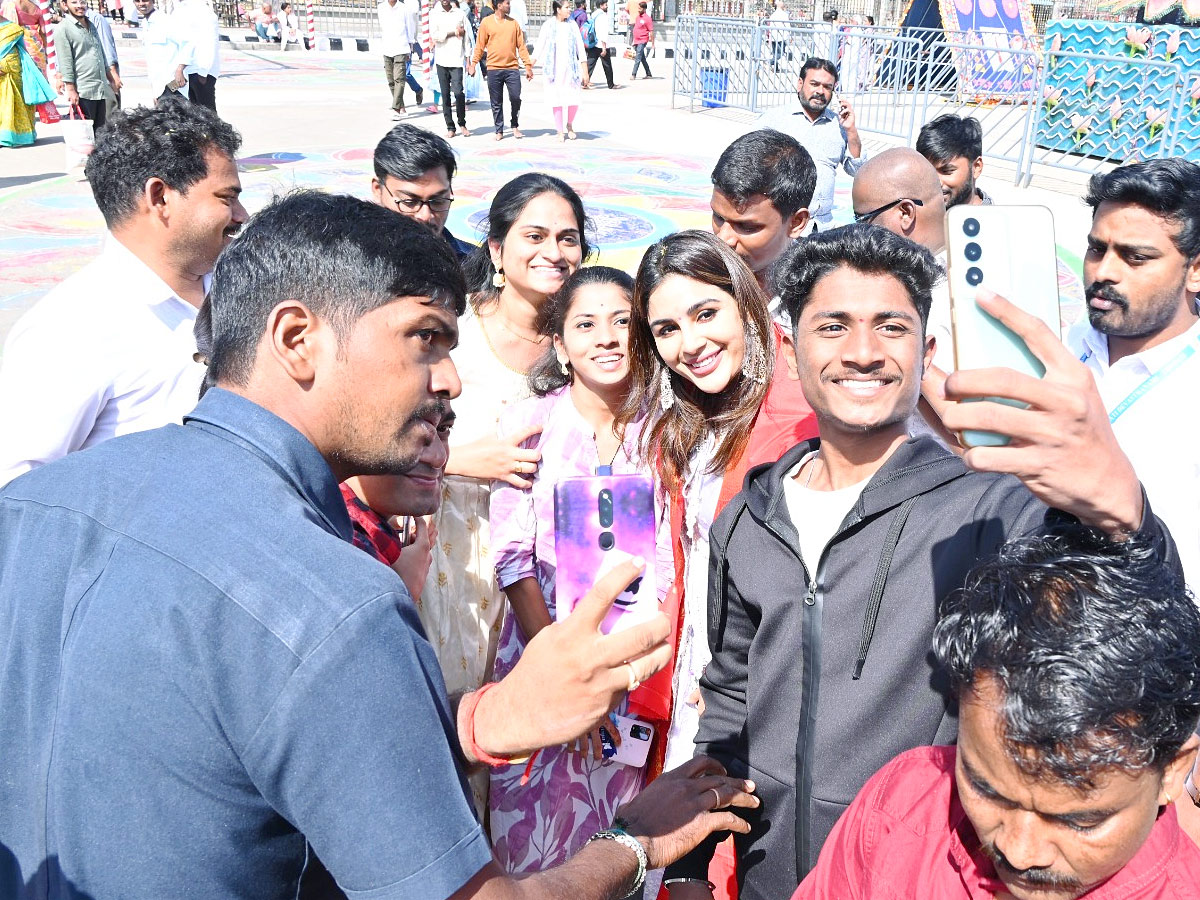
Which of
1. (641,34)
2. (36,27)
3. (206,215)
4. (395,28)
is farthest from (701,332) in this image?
(641,34)

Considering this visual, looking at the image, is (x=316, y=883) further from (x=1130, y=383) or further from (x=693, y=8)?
(x=693, y=8)

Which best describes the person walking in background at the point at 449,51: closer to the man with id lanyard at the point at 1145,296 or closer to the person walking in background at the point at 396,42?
the person walking in background at the point at 396,42

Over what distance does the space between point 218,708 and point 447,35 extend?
14825mm

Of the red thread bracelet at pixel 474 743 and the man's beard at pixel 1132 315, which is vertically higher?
the man's beard at pixel 1132 315

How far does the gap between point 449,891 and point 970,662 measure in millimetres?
793

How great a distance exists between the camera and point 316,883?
138cm

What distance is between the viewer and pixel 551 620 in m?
2.94

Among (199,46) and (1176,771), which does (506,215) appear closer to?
(1176,771)

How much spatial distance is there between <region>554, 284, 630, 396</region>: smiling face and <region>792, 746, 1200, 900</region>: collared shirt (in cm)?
167

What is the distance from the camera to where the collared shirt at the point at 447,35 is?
561 inches

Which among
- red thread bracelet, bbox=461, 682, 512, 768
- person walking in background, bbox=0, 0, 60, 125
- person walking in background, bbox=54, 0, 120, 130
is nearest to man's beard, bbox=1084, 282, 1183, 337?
red thread bracelet, bbox=461, 682, 512, 768

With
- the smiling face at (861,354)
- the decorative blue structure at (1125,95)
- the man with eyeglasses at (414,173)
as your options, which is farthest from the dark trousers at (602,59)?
the smiling face at (861,354)

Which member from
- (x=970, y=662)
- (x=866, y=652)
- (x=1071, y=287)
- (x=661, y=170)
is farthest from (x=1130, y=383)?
(x=661, y=170)

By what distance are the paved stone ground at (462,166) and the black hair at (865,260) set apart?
6.26 meters
